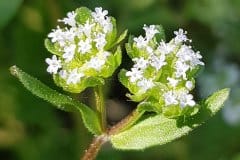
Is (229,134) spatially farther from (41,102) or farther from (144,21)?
(41,102)

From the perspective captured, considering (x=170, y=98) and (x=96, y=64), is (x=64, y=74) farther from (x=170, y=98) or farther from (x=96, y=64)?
(x=170, y=98)

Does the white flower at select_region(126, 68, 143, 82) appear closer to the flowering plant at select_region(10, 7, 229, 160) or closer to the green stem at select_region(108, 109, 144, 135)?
the flowering plant at select_region(10, 7, 229, 160)

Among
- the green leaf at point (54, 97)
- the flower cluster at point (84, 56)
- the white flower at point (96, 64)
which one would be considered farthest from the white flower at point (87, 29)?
the green leaf at point (54, 97)

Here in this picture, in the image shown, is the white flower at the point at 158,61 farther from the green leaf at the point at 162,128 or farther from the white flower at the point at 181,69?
the green leaf at the point at 162,128

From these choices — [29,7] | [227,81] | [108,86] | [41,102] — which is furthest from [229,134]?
[29,7]

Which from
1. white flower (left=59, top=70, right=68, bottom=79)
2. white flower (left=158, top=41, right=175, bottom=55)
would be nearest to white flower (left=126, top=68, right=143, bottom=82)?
white flower (left=158, top=41, right=175, bottom=55)

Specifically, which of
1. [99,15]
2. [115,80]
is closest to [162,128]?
[99,15]

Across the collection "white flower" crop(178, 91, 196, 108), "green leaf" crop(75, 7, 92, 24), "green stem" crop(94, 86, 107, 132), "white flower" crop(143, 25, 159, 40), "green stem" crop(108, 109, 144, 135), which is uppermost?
"green leaf" crop(75, 7, 92, 24)
